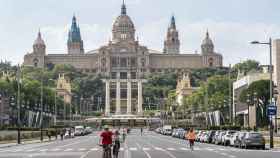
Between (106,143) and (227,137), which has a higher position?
(106,143)

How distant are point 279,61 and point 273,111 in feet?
173

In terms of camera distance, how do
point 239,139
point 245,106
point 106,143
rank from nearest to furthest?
point 106,143 → point 239,139 → point 245,106

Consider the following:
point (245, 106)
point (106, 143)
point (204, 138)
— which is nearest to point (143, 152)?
point (106, 143)

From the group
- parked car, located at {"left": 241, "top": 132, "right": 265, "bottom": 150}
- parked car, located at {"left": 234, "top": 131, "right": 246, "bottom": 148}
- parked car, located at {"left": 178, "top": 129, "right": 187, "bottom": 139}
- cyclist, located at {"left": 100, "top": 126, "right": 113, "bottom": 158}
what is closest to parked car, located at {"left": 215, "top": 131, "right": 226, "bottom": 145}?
parked car, located at {"left": 234, "top": 131, "right": 246, "bottom": 148}

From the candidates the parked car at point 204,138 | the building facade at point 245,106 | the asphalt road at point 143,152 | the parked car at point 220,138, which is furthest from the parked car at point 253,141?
the building facade at point 245,106

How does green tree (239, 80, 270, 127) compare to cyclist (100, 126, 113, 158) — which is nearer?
cyclist (100, 126, 113, 158)

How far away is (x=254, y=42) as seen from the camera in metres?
55.2

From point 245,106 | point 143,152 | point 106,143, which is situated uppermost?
point 245,106

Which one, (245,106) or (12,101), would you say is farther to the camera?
(245,106)

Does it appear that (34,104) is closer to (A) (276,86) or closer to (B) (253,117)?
(B) (253,117)

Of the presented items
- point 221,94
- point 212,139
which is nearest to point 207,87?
point 221,94

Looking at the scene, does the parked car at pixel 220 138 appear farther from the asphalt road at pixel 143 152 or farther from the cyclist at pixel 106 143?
the cyclist at pixel 106 143

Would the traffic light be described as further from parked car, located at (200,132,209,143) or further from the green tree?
parked car, located at (200,132,209,143)

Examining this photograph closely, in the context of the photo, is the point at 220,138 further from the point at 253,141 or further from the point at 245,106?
the point at 245,106
